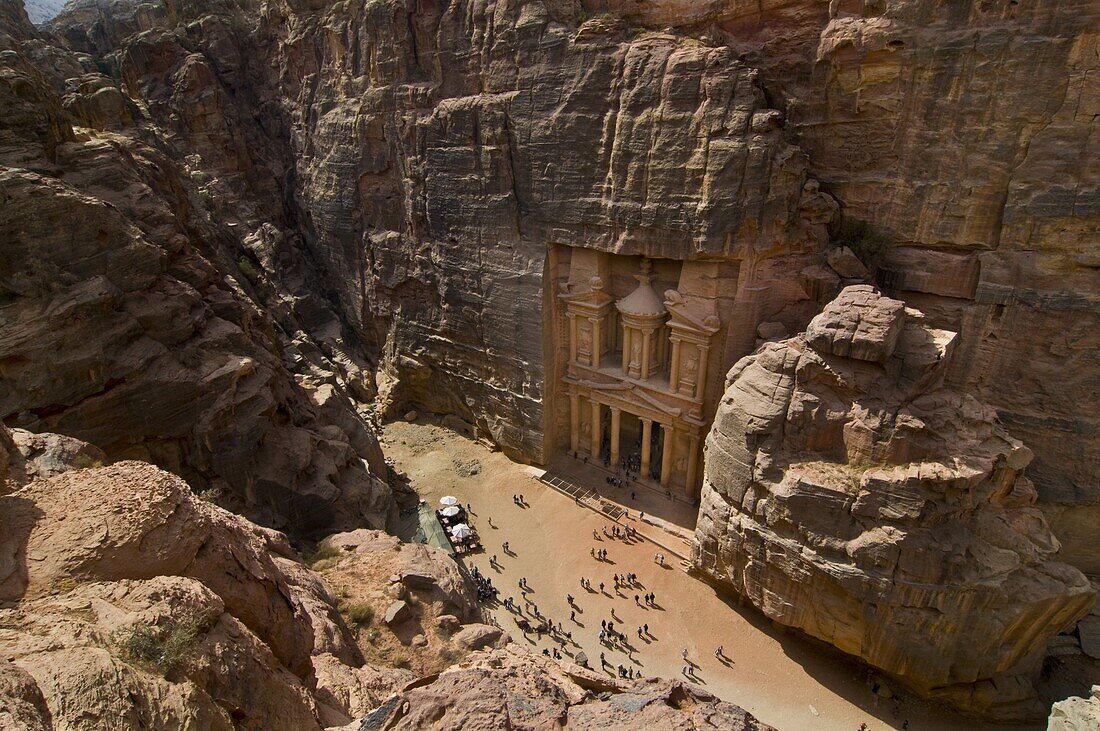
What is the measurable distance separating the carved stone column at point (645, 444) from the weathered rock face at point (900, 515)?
7139mm

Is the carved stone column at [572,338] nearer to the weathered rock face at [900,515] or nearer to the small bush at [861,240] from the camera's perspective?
the weathered rock face at [900,515]

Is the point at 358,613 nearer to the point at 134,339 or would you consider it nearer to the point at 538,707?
the point at 538,707

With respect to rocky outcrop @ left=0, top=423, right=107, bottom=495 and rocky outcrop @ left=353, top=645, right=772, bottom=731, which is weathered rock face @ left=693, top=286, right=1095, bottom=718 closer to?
rocky outcrop @ left=353, top=645, right=772, bottom=731

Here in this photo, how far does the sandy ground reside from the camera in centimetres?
1616

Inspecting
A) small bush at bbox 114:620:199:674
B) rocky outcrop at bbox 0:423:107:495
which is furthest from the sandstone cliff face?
small bush at bbox 114:620:199:674

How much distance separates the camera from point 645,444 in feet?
78.9

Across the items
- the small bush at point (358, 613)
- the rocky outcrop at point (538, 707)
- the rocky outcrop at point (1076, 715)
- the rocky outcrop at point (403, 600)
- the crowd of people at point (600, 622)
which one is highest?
the rocky outcrop at point (538, 707)

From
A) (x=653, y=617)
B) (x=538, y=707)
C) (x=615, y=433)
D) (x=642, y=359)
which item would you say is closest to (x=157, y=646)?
(x=538, y=707)

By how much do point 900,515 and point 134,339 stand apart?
18233mm

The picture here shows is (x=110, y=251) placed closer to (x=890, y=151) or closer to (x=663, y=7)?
(x=663, y=7)

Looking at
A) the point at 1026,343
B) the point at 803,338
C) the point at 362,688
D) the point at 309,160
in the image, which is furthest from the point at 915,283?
the point at 309,160

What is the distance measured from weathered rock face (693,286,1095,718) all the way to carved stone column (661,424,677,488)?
20.1 ft

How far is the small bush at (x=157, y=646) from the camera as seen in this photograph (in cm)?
466

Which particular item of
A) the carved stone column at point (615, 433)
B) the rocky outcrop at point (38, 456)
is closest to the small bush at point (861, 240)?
the carved stone column at point (615, 433)
